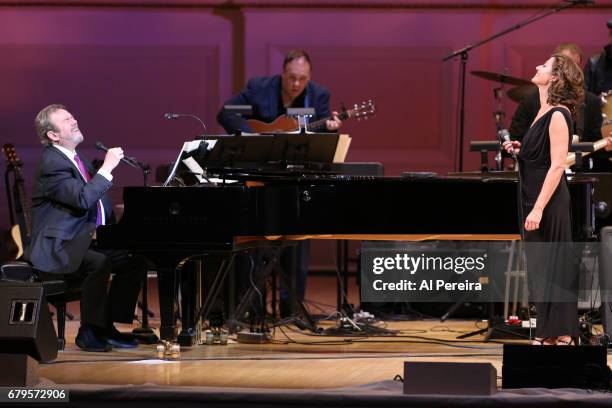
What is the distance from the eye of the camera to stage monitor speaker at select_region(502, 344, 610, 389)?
431 centimetres

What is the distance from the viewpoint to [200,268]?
629cm

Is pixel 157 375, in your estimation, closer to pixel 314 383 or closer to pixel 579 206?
pixel 314 383

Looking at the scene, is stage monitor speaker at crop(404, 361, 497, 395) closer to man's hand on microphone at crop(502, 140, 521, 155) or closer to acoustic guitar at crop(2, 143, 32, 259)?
man's hand on microphone at crop(502, 140, 521, 155)

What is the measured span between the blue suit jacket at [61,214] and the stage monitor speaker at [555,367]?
2.44 m

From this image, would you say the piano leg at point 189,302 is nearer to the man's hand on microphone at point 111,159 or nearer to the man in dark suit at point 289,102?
the man's hand on microphone at point 111,159

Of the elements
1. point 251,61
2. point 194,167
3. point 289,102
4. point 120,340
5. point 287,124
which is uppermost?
point 251,61

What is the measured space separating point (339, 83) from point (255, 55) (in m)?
0.76

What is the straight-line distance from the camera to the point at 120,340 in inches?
236

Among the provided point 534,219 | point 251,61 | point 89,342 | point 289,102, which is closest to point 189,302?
point 89,342

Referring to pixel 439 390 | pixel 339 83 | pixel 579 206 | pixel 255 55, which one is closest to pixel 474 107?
pixel 339 83

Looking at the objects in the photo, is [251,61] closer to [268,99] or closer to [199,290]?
[268,99]

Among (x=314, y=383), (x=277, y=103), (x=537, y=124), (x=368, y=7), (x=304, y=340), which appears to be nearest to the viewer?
(x=314, y=383)

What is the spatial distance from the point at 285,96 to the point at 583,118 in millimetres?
1998

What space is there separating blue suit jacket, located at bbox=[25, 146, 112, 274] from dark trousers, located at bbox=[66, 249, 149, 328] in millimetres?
104
